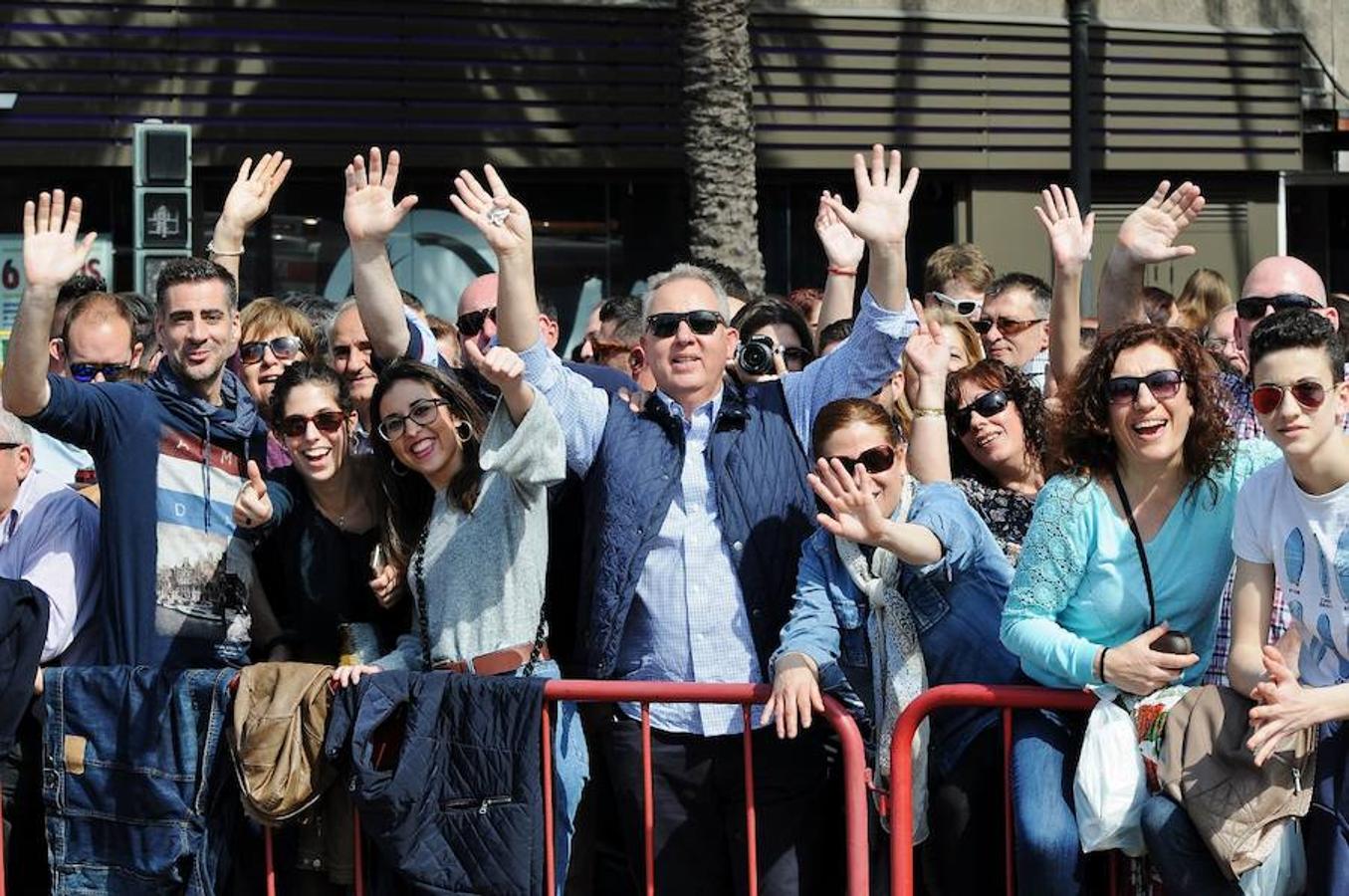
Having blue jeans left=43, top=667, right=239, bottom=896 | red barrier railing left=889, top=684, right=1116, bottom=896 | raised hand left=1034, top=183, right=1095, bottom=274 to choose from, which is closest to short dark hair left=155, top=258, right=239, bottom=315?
blue jeans left=43, top=667, right=239, bottom=896

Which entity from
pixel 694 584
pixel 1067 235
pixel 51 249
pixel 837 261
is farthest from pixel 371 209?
pixel 1067 235

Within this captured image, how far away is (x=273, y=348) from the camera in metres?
6.80

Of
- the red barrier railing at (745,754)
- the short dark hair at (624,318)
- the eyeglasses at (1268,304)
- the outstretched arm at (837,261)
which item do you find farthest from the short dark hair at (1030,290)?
the red barrier railing at (745,754)

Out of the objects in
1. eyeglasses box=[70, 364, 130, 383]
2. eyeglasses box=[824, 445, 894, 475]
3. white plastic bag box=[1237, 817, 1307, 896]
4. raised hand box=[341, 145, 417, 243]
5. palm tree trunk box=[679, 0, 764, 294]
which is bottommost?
white plastic bag box=[1237, 817, 1307, 896]

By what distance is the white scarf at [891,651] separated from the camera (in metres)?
4.81

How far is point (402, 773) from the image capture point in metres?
5.00

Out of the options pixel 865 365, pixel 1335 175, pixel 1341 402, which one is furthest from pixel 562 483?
pixel 1335 175

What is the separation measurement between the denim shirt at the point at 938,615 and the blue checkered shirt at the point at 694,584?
0.68 feet

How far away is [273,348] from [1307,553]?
151 inches

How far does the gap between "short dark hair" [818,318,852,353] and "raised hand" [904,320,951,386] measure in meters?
1.18

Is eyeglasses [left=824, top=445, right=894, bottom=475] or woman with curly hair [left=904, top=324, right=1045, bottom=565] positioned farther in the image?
woman with curly hair [left=904, top=324, right=1045, bottom=565]

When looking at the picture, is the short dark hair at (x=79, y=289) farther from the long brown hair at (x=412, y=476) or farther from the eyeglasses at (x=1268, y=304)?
the eyeglasses at (x=1268, y=304)

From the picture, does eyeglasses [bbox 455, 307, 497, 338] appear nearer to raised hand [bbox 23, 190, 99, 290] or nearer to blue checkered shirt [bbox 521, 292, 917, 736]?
blue checkered shirt [bbox 521, 292, 917, 736]

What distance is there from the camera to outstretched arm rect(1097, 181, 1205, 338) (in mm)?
5906
